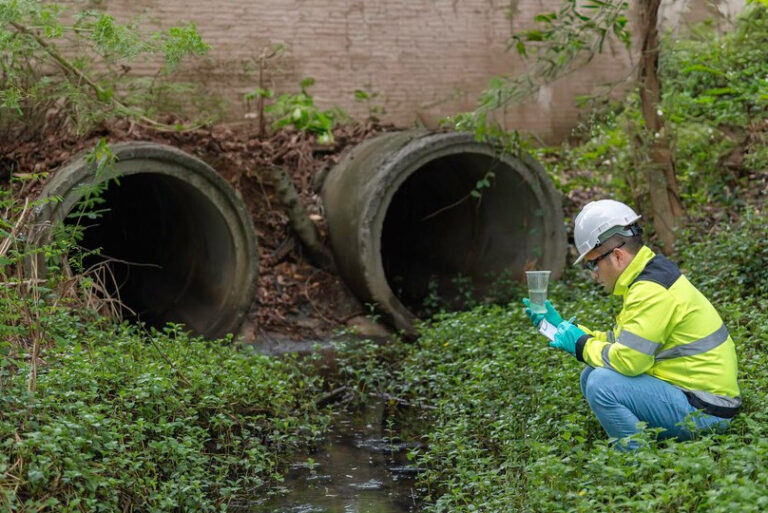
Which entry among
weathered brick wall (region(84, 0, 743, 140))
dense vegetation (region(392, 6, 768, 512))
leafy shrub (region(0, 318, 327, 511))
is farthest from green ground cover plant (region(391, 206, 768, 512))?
weathered brick wall (region(84, 0, 743, 140))

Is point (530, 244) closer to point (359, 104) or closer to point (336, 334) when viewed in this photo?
point (336, 334)

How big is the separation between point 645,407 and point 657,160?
209 inches

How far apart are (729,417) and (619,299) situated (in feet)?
10.8

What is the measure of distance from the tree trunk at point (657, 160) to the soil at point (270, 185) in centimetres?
286

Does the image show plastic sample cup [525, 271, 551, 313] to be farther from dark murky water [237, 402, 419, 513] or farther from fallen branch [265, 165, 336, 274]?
fallen branch [265, 165, 336, 274]

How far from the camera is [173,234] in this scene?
33.5ft

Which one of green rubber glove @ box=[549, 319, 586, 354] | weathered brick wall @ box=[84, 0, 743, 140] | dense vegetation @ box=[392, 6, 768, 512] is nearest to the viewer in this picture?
dense vegetation @ box=[392, 6, 768, 512]

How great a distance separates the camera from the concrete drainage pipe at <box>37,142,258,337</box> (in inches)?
333

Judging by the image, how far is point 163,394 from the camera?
19.1ft

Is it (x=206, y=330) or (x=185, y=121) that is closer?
(x=206, y=330)

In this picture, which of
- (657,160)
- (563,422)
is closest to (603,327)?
(563,422)

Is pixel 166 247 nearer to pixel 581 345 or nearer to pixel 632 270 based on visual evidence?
pixel 581 345

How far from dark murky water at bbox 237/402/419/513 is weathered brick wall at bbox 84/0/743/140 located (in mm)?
5588

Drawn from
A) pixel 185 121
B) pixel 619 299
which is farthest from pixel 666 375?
pixel 185 121
